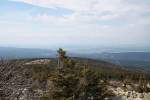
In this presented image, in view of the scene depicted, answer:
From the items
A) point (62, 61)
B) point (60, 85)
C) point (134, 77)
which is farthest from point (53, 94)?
point (134, 77)

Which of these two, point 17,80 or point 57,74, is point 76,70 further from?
point 17,80

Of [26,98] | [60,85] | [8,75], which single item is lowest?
[60,85]

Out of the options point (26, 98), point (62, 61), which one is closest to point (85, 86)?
point (62, 61)

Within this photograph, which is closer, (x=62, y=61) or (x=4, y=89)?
(x=4, y=89)

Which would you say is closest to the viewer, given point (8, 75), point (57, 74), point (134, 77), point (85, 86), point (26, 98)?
point (8, 75)

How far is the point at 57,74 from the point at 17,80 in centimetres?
1626

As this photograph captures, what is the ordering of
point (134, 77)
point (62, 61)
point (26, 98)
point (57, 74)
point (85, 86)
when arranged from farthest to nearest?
point (134, 77) → point (85, 86) → point (62, 61) → point (57, 74) → point (26, 98)

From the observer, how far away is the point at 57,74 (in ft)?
84.3

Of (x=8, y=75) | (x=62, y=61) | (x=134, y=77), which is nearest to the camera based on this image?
(x=8, y=75)

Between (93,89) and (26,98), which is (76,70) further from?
(26,98)

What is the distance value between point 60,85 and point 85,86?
14.5 ft

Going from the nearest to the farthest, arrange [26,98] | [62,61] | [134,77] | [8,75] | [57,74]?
1. [8,75]
2. [26,98]
3. [57,74]
4. [62,61]
5. [134,77]

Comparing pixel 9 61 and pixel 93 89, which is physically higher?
pixel 9 61

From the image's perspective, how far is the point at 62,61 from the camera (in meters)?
27.5
